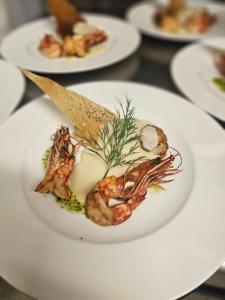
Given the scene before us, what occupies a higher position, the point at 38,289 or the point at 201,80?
the point at 38,289

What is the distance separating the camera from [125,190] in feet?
2.36

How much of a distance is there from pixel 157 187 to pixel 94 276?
0.26m

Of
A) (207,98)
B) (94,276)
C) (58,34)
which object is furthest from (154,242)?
(58,34)

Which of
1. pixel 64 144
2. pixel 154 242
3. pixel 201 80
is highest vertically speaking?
pixel 64 144

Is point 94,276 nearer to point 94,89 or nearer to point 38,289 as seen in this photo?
point 38,289

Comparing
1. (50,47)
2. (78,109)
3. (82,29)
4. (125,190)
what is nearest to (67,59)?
(50,47)

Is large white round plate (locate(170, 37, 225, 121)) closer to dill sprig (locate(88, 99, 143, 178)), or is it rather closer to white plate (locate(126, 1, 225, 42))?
white plate (locate(126, 1, 225, 42))

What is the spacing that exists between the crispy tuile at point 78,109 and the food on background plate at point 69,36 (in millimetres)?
351

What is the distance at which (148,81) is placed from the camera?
3.89 feet

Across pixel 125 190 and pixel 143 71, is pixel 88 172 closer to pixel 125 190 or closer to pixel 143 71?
pixel 125 190

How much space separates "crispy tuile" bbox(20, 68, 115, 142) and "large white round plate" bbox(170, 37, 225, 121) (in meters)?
0.28

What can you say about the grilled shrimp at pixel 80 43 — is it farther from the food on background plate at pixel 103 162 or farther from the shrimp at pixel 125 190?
the shrimp at pixel 125 190

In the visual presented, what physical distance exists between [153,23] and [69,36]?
382mm

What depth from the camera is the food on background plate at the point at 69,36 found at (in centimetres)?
119
